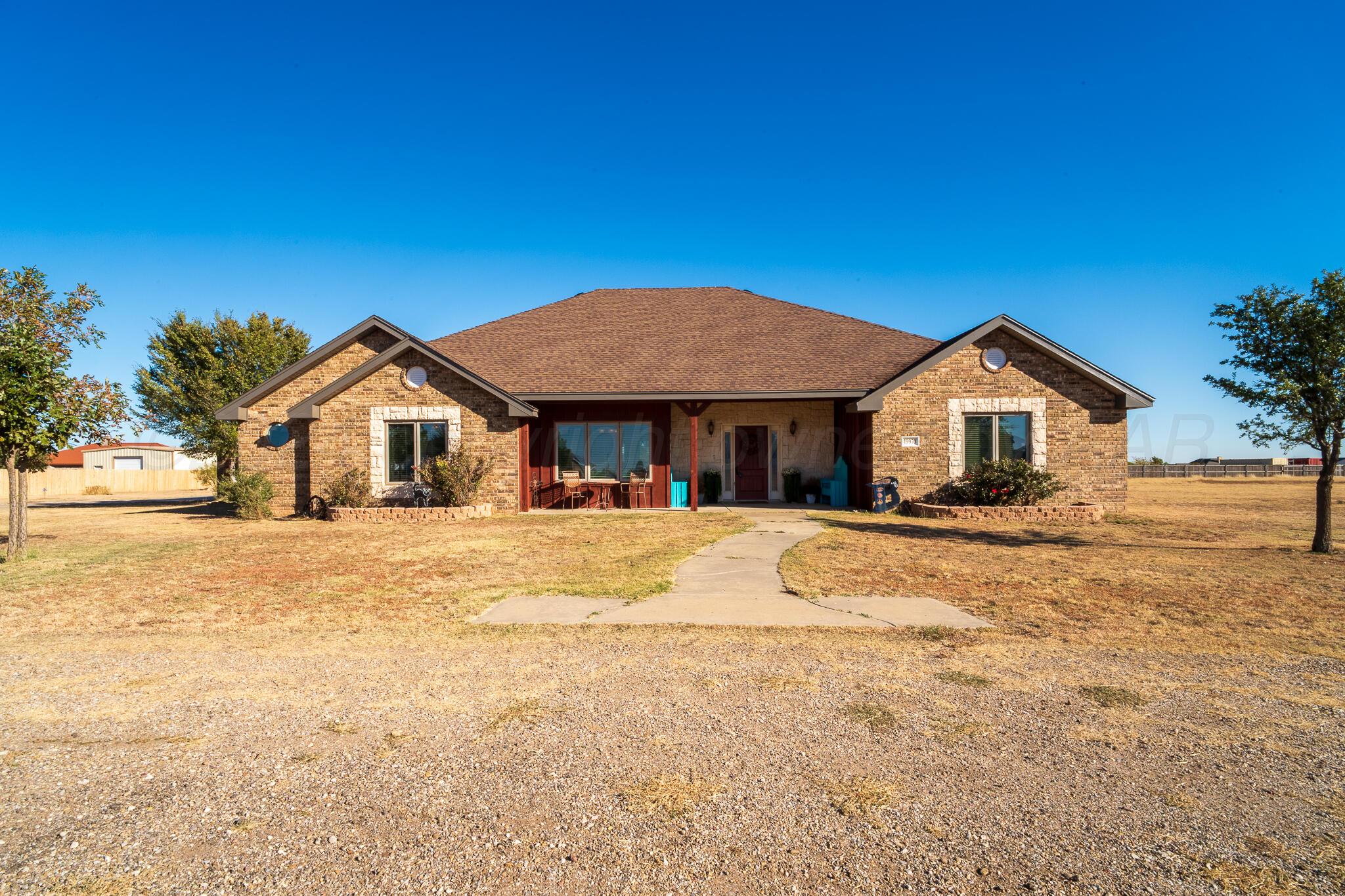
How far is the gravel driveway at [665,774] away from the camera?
103 inches

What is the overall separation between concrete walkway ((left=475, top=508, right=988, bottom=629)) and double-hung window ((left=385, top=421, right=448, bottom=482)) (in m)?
10.1

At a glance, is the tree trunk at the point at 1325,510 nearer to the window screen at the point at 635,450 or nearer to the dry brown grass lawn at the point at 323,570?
the dry brown grass lawn at the point at 323,570

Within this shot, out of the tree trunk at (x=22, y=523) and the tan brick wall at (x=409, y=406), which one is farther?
the tan brick wall at (x=409, y=406)

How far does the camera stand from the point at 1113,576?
8.66 meters

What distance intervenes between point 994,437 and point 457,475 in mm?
13094

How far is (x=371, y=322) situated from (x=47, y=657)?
13.8 meters

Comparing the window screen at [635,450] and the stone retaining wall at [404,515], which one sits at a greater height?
the window screen at [635,450]

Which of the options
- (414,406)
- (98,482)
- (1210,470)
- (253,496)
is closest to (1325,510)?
(414,406)

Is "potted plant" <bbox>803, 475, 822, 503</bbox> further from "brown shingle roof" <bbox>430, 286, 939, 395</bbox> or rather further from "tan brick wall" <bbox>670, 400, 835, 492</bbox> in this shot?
"brown shingle roof" <bbox>430, 286, 939, 395</bbox>

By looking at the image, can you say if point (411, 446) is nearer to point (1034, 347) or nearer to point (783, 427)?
point (783, 427)

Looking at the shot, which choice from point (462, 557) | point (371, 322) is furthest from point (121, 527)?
point (462, 557)

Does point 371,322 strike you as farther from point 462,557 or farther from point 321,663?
point 321,663

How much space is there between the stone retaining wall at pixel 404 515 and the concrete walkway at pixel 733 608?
8.54 m

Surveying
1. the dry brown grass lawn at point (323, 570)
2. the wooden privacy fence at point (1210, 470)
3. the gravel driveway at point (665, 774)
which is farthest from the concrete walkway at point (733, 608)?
the wooden privacy fence at point (1210, 470)
